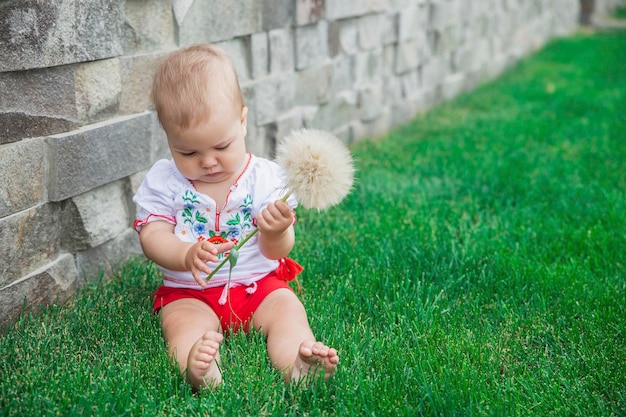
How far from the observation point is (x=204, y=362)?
1.84m

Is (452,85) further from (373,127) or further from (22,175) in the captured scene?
(22,175)

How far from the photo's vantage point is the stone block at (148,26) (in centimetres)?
261

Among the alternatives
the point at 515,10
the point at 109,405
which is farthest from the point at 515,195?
the point at 515,10

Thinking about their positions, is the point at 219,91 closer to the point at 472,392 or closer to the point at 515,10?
the point at 472,392

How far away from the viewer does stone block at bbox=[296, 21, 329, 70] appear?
12.9 feet

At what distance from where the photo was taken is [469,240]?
300 centimetres

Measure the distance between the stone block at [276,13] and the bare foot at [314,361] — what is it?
80.8 inches

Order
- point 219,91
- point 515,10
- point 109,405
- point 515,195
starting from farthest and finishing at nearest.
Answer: point 515,10 → point 515,195 → point 219,91 → point 109,405

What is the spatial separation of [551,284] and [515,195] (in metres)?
1.20

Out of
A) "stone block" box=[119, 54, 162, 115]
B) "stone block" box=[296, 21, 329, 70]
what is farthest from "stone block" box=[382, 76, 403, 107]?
"stone block" box=[119, 54, 162, 115]

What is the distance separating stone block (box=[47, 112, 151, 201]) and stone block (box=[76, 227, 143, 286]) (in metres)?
0.25

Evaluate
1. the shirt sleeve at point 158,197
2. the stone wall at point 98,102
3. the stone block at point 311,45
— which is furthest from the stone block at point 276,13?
the shirt sleeve at point 158,197

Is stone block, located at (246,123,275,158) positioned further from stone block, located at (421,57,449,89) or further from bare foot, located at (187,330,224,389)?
stone block, located at (421,57,449,89)

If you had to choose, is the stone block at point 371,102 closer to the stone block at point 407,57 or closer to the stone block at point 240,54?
the stone block at point 407,57
